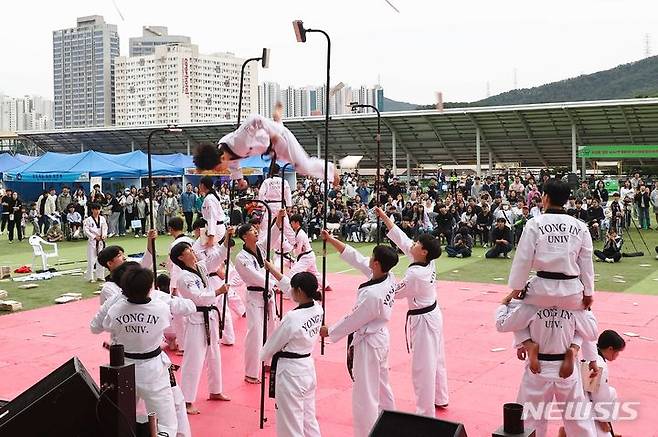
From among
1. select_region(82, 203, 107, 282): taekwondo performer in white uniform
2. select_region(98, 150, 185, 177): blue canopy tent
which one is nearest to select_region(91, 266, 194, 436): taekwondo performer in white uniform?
select_region(82, 203, 107, 282): taekwondo performer in white uniform

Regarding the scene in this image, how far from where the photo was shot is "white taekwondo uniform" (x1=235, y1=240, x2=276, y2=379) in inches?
276

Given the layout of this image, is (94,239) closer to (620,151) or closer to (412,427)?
(412,427)

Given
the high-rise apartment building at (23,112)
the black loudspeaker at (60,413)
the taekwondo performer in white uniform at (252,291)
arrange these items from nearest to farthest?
the black loudspeaker at (60,413)
the taekwondo performer in white uniform at (252,291)
the high-rise apartment building at (23,112)

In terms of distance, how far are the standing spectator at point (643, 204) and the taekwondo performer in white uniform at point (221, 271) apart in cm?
1372

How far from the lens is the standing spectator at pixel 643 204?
63.7 feet

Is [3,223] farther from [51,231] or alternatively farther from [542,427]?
[542,427]

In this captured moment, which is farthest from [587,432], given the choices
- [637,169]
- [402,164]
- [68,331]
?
[637,169]

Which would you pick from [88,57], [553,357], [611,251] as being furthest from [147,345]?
[88,57]

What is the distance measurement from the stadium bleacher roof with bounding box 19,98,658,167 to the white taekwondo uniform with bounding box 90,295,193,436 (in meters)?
16.8

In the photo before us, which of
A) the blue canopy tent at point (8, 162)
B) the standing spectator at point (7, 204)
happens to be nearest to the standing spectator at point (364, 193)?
the standing spectator at point (7, 204)

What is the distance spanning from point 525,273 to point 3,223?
21.1 m

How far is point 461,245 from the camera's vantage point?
1658cm

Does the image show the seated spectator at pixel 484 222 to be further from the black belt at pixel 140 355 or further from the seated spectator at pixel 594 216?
the black belt at pixel 140 355

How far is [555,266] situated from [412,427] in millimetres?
1799
